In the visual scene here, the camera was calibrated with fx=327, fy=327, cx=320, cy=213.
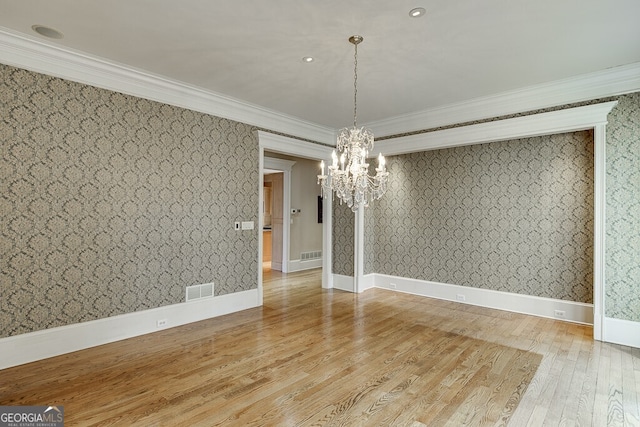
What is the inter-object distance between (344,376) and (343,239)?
3.57 m

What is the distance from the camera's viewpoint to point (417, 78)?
3.83 metres

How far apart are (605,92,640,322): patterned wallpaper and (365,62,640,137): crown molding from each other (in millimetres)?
206

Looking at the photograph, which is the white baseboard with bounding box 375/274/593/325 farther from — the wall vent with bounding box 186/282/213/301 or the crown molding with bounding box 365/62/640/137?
the wall vent with bounding box 186/282/213/301

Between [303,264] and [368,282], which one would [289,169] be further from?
[368,282]

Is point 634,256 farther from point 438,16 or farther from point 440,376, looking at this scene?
point 438,16

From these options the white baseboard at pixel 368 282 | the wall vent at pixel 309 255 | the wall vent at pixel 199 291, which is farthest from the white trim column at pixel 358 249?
the wall vent at pixel 199 291

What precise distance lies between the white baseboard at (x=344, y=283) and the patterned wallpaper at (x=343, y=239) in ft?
0.25

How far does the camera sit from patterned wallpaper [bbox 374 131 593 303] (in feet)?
14.5

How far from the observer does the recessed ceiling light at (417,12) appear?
100 inches

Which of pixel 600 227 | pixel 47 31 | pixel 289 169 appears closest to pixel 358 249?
pixel 289 169

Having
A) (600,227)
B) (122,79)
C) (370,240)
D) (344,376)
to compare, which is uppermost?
(122,79)

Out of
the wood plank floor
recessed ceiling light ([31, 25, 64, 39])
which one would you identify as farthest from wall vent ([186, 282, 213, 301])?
recessed ceiling light ([31, 25, 64, 39])

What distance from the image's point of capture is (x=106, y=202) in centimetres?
356

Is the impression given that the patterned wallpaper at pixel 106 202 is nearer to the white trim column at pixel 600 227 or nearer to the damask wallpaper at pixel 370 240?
the damask wallpaper at pixel 370 240
